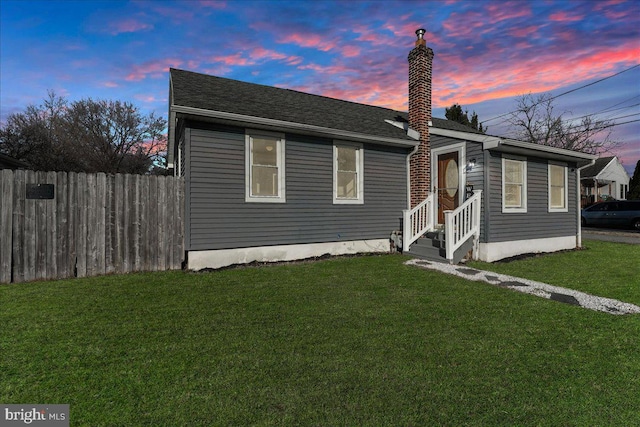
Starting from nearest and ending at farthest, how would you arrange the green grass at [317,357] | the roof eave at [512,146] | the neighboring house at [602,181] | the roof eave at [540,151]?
the green grass at [317,357] < the roof eave at [512,146] < the roof eave at [540,151] < the neighboring house at [602,181]

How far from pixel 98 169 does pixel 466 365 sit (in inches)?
1245

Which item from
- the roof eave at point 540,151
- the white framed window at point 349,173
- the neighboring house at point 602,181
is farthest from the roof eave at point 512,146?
the neighboring house at point 602,181

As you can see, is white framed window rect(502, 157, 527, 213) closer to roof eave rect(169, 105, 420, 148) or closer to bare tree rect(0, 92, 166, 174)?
roof eave rect(169, 105, 420, 148)

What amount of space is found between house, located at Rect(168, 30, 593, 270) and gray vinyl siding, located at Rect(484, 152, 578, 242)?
0.13ft

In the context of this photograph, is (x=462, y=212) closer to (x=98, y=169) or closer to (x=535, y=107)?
(x=98, y=169)

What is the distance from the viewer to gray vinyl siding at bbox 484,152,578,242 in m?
8.87

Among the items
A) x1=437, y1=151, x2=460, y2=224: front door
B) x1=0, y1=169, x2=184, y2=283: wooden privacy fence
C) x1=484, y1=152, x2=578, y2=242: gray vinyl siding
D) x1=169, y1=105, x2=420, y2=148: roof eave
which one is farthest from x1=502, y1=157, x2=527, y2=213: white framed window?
x1=0, y1=169, x2=184, y2=283: wooden privacy fence

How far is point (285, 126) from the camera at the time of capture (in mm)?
7887

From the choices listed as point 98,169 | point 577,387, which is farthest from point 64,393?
point 98,169

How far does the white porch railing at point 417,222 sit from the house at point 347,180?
0.11 feet

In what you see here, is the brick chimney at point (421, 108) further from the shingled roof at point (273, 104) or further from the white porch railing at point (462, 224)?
the white porch railing at point (462, 224)

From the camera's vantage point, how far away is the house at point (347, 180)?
24.1 ft

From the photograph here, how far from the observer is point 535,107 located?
33.2m

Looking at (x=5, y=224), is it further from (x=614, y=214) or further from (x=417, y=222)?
(x=614, y=214)
